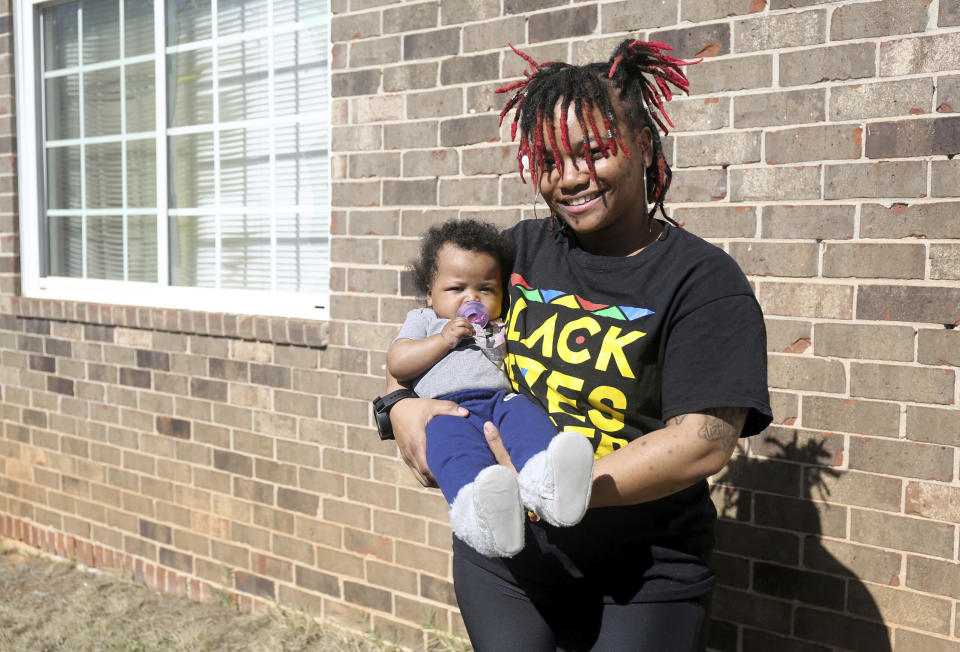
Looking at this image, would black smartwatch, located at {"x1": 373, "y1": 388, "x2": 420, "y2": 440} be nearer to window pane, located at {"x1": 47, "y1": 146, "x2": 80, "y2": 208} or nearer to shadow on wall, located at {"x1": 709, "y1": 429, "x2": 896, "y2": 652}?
shadow on wall, located at {"x1": 709, "y1": 429, "x2": 896, "y2": 652}

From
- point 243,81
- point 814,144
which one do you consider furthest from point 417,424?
point 243,81

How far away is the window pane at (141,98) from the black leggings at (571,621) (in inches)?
157

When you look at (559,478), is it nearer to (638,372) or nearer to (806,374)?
(638,372)

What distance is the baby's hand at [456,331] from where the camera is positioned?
7.38 feet

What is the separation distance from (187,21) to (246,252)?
1.37m

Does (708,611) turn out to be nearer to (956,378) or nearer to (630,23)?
(956,378)

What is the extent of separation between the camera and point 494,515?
1.72 meters

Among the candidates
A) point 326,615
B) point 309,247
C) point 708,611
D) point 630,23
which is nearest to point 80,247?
point 309,247

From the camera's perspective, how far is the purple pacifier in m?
2.29

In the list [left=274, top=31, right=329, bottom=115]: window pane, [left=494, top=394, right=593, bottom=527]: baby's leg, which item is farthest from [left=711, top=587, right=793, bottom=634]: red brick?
[left=274, top=31, right=329, bottom=115]: window pane

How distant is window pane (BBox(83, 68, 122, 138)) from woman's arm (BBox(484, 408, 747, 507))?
449 cm

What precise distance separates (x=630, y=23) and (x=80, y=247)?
3.87 metres

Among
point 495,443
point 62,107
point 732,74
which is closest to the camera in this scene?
point 495,443

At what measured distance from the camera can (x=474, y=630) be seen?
6.70 ft
